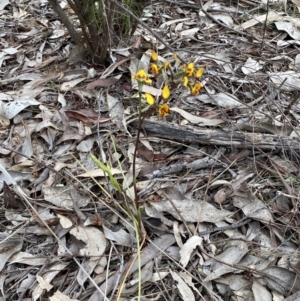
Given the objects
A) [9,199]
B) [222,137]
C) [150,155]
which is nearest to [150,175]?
[150,155]

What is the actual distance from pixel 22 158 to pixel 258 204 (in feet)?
2.58

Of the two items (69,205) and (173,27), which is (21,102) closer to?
(69,205)

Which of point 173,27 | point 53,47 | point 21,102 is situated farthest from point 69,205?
point 173,27

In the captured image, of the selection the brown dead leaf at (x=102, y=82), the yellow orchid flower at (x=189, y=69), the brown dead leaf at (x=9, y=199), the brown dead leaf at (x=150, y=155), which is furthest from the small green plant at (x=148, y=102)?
the brown dead leaf at (x=102, y=82)

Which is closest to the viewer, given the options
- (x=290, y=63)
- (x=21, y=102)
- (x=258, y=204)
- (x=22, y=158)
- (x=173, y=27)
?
(x=258, y=204)

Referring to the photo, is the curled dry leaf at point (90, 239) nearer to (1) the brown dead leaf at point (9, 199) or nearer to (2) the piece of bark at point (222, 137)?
(1) the brown dead leaf at point (9, 199)

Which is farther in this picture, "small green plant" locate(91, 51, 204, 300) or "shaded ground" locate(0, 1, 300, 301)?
"shaded ground" locate(0, 1, 300, 301)

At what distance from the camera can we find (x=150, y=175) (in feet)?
4.94

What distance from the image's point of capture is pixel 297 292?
123 centimetres

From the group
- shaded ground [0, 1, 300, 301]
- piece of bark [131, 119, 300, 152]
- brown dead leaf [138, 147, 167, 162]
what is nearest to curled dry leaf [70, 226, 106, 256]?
shaded ground [0, 1, 300, 301]

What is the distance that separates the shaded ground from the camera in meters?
1.29

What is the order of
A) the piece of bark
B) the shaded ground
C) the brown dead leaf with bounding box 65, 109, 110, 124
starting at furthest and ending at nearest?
1. the brown dead leaf with bounding box 65, 109, 110, 124
2. the piece of bark
3. the shaded ground

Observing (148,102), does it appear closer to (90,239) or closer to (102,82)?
(90,239)

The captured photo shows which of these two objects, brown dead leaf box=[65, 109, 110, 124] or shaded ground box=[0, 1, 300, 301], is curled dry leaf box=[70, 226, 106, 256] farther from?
brown dead leaf box=[65, 109, 110, 124]
